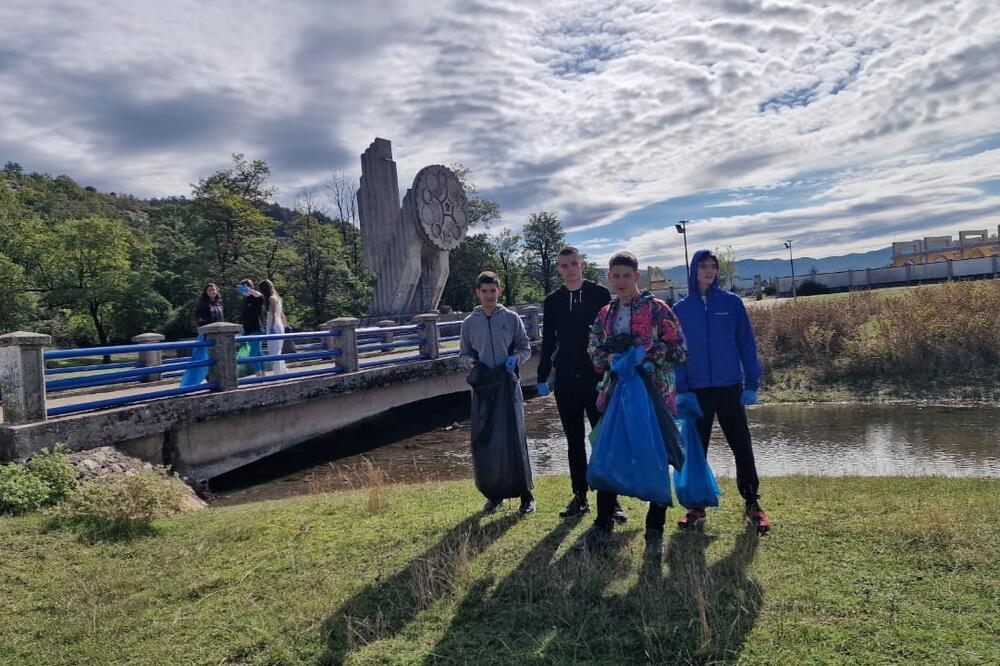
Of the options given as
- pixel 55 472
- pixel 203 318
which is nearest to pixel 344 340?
pixel 203 318

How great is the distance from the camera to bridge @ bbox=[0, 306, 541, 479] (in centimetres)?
653

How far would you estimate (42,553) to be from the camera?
14.2 ft

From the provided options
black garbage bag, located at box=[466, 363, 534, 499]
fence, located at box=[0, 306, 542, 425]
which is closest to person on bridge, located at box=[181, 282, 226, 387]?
fence, located at box=[0, 306, 542, 425]

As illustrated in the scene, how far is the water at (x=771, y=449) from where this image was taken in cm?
846

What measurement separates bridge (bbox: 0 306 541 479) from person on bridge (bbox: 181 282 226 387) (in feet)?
0.54

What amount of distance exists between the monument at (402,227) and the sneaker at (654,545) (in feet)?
69.7

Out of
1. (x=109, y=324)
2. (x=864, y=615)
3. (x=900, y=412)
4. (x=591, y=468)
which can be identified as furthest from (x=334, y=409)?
(x=109, y=324)

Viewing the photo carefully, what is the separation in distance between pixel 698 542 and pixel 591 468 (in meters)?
0.87

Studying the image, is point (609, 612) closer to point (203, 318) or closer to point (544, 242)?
point (203, 318)

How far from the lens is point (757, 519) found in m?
4.07

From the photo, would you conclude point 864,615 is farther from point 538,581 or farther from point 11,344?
point 11,344

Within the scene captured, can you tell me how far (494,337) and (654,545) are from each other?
1.96 metres

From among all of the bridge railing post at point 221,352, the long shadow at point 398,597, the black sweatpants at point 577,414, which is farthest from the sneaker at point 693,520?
the bridge railing post at point 221,352

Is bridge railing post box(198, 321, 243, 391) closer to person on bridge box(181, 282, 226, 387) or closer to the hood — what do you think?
person on bridge box(181, 282, 226, 387)
